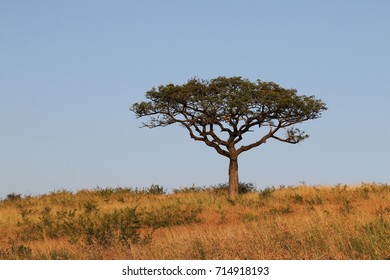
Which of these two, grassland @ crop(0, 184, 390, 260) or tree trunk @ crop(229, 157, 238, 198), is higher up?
tree trunk @ crop(229, 157, 238, 198)

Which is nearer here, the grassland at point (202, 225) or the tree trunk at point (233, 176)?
the grassland at point (202, 225)

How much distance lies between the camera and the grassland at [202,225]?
11.9 meters

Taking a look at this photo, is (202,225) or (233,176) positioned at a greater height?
(233,176)

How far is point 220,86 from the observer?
38.3m

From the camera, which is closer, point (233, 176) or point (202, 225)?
point (202, 225)

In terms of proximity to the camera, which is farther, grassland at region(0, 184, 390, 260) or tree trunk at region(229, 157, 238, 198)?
tree trunk at region(229, 157, 238, 198)

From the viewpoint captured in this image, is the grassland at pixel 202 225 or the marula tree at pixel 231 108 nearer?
the grassland at pixel 202 225

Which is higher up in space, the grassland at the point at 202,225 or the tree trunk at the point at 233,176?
the tree trunk at the point at 233,176

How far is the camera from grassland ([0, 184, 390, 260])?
1191cm

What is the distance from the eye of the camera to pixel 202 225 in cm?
2423
